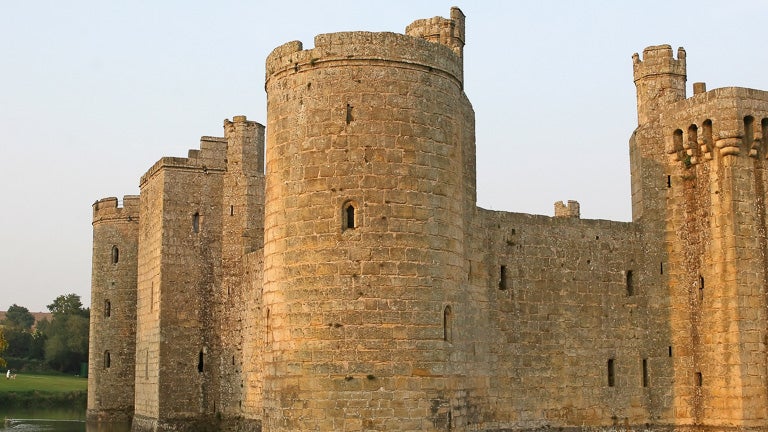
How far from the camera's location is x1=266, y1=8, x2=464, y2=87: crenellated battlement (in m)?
17.5

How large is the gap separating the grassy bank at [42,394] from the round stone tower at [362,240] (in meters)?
41.2

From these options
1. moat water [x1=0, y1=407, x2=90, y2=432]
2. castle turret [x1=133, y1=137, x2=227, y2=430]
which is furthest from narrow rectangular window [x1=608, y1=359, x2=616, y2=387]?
moat water [x1=0, y1=407, x2=90, y2=432]

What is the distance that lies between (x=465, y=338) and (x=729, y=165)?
30.2ft

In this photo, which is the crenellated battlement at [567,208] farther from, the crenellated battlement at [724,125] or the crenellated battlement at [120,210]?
the crenellated battlement at [120,210]

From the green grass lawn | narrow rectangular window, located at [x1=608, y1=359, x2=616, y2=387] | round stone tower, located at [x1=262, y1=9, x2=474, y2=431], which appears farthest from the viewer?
the green grass lawn

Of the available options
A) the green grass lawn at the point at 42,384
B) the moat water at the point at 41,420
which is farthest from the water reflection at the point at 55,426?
the green grass lawn at the point at 42,384

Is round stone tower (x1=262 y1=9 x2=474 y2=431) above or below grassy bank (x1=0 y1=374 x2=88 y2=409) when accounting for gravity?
above

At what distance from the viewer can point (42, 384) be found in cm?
6147

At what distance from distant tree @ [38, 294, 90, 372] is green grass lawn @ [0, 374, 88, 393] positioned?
2499 millimetres

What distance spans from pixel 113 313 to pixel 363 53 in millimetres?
23749

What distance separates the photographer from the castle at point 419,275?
16.9 meters

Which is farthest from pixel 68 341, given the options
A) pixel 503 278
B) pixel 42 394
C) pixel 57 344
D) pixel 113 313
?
pixel 503 278

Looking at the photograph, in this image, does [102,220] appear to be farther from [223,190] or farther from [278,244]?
[278,244]

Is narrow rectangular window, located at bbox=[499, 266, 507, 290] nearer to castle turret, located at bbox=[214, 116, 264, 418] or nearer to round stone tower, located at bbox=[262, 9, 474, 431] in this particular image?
round stone tower, located at bbox=[262, 9, 474, 431]
